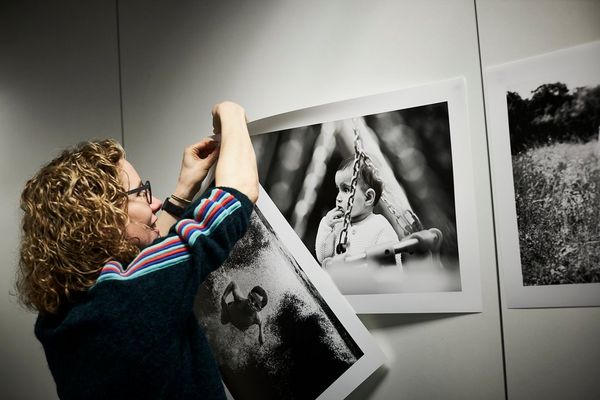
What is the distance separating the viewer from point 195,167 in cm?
88

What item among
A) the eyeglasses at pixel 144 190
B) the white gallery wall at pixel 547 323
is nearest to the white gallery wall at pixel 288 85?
the white gallery wall at pixel 547 323

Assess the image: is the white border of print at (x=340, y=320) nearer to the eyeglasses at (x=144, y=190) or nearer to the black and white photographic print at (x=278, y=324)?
the black and white photographic print at (x=278, y=324)

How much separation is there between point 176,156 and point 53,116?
47cm

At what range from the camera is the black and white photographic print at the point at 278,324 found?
0.76 meters

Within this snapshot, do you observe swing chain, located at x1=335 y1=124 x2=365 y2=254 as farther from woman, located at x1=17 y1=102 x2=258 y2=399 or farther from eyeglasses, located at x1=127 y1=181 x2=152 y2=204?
eyeglasses, located at x1=127 y1=181 x2=152 y2=204

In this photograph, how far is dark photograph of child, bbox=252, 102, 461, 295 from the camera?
0.71 metres

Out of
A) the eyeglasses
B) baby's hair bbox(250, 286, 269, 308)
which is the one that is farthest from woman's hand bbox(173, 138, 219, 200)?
baby's hair bbox(250, 286, 269, 308)

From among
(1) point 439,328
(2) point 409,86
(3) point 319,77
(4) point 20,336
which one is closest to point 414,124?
(2) point 409,86

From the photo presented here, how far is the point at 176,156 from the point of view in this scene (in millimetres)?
988

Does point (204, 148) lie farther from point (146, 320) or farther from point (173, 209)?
point (146, 320)

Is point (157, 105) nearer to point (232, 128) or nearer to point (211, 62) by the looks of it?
point (211, 62)

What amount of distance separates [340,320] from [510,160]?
1.27 feet

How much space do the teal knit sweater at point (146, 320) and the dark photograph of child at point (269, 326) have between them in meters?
0.22

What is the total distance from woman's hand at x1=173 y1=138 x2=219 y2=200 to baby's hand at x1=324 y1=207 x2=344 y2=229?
26 cm
